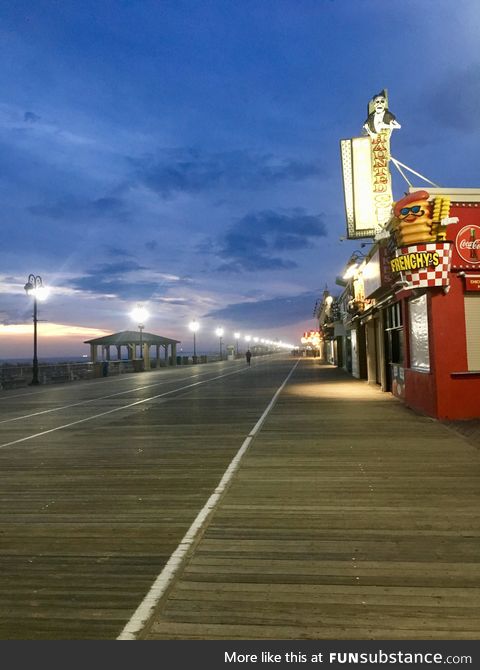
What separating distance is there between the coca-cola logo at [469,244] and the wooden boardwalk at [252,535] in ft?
13.6

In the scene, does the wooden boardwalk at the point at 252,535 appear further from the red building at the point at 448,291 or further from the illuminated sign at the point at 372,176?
the illuminated sign at the point at 372,176

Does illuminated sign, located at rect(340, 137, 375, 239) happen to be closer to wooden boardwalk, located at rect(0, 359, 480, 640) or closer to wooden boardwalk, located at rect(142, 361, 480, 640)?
wooden boardwalk, located at rect(0, 359, 480, 640)

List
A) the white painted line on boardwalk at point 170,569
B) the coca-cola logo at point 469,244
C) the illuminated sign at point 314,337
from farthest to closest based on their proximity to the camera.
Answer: the illuminated sign at point 314,337 < the coca-cola logo at point 469,244 < the white painted line on boardwalk at point 170,569

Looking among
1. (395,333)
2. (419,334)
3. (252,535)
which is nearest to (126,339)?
(395,333)

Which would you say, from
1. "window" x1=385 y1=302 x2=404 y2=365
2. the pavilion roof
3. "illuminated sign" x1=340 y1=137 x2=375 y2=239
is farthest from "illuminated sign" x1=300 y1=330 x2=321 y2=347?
"illuminated sign" x1=340 y1=137 x2=375 y2=239

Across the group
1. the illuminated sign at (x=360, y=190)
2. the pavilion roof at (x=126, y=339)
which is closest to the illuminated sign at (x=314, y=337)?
the pavilion roof at (x=126, y=339)

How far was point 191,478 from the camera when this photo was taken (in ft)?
22.8

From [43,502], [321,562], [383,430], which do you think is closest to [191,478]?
[43,502]

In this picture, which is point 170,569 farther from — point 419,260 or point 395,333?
point 395,333

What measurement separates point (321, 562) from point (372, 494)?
2.09 m

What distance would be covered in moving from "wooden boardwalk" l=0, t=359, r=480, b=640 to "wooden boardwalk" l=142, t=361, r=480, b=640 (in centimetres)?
1

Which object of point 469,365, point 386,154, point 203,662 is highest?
point 386,154

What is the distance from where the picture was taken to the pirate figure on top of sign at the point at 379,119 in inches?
585

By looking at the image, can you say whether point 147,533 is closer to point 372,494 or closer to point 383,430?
point 372,494
